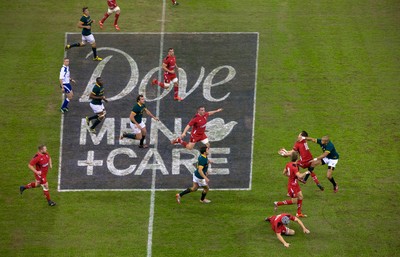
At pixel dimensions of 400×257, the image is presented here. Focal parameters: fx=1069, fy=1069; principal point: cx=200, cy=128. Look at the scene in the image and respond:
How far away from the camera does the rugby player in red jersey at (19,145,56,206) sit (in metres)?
38.0

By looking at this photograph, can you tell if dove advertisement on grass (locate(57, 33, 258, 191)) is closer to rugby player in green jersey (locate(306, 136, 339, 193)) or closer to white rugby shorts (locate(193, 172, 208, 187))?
white rugby shorts (locate(193, 172, 208, 187))

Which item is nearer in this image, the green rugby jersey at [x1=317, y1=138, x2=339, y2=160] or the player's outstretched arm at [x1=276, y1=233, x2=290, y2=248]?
the player's outstretched arm at [x1=276, y1=233, x2=290, y2=248]

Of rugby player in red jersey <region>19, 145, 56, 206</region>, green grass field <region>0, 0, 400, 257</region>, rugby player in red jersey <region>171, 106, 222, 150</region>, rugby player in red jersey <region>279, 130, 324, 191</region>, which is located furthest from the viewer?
rugby player in red jersey <region>171, 106, 222, 150</region>

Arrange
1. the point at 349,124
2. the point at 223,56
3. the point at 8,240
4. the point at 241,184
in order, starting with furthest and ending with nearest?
the point at 223,56 → the point at 349,124 → the point at 241,184 → the point at 8,240

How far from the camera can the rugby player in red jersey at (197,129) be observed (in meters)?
41.4

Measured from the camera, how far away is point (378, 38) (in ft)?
163

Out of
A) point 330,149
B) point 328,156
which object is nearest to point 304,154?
point 328,156

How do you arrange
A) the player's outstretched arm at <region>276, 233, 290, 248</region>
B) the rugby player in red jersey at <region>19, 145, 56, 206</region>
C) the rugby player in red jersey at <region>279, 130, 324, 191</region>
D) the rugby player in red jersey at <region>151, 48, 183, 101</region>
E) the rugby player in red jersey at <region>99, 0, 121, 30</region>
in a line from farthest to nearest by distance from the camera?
the rugby player in red jersey at <region>99, 0, 121, 30</region>
the rugby player in red jersey at <region>151, 48, 183, 101</region>
the rugby player in red jersey at <region>279, 130, 324, 191</region>
the rugby player in red jersey at <region>19, 145, 56, 206</region>
the player's outstretched arm at <region>276, 233, 290, 248</region>

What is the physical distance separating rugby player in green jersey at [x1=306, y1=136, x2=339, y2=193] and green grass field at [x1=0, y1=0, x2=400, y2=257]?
84cm

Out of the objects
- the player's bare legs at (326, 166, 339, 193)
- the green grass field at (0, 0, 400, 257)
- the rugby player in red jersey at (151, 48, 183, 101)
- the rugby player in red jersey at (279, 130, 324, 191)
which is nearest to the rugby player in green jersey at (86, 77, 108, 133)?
the green grass field at (0, 0, 400, 257)

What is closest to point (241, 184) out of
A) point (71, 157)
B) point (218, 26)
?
point (71, 157)

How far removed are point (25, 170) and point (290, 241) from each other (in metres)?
10.8

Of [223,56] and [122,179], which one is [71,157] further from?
[223,56]

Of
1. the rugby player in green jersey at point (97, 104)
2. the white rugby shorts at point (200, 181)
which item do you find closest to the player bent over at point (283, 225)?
the white rugby shorts at point (200, 181)
